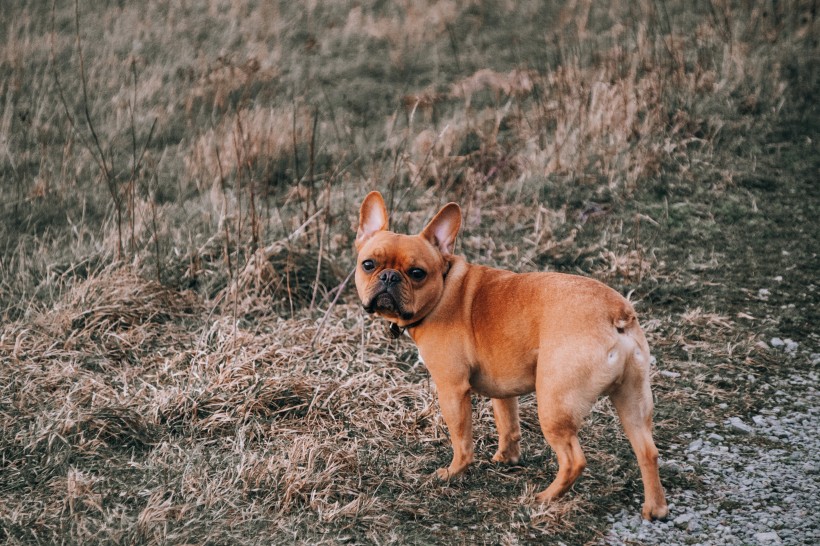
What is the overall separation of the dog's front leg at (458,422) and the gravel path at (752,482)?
0.77 m

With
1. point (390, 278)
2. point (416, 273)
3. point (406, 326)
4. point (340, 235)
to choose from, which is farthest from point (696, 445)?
point (340, 235)

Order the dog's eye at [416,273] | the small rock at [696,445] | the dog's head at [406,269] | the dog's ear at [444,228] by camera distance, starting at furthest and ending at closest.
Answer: the small rock at [696,445] → the dog's ear at [444,228] → the dog's eye at [416,273] → the dog's head at [406,269]

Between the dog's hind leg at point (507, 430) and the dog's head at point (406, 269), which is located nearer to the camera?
the dog's head at point (406, 269)

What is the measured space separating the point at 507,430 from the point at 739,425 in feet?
4.67

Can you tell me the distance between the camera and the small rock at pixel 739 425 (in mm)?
4461

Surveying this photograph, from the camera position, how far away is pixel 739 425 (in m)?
4.50

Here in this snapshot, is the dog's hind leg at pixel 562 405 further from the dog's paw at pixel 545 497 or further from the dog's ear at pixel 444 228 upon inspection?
the dog's ear at pixel 444 228

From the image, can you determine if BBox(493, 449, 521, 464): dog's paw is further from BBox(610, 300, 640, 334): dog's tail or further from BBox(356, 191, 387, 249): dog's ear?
BBox(356, 191, 387, 249): dog's ear

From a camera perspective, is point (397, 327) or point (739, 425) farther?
point (739, 425)

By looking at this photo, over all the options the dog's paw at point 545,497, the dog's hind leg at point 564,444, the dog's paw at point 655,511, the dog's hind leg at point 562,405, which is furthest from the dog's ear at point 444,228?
the dog's paw at point 655,511

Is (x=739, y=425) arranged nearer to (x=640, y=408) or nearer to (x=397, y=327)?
(x=640, y=408)

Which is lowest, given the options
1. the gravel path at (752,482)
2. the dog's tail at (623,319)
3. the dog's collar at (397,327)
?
the gravel path at (752,482)

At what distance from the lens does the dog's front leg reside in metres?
3.85

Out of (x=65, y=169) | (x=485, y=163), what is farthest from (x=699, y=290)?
(x=65, y=169)
